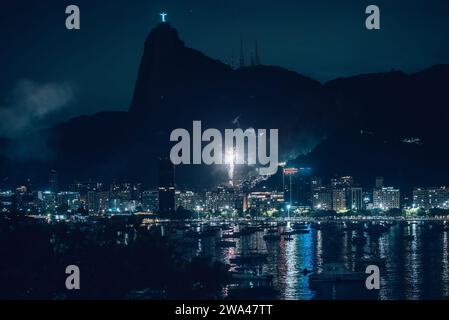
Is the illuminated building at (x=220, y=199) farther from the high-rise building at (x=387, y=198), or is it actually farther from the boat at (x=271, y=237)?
the boat at (x=271, y=237)

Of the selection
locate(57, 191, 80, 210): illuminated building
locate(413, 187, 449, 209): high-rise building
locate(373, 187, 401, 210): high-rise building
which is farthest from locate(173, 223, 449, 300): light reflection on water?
locate(57, 191, 80, 210): illuminated building

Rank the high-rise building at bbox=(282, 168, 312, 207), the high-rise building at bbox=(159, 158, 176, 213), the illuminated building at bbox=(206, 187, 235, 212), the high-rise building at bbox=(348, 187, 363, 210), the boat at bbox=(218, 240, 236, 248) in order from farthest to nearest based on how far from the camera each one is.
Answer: the high-rise building at bbox=(282, 168, 312, 207), the illuminated building at bbox=(206, 187, 235, 212), the high-rise building at bbox=(348, 187, 363, 210), the high-rise building at bbox=(159, 158, 176, 213), the boat at bbox=(218, 240, 236, 248)

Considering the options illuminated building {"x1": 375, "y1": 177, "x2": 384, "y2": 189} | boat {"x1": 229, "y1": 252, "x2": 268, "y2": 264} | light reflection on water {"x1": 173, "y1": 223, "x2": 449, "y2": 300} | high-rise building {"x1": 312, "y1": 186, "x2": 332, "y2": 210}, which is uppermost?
illuminated building {"x1": 375, "y1": 177, "x2": 384, "y2": 189}

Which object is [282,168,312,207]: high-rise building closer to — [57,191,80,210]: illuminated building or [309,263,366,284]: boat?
[57,191,80,210]: illuminated building

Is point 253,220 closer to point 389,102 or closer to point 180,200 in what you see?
point 180,200

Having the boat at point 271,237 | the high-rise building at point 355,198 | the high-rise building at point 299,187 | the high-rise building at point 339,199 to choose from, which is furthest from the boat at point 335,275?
the high-rise building at point 299,187

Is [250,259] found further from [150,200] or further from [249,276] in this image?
[150,200]
